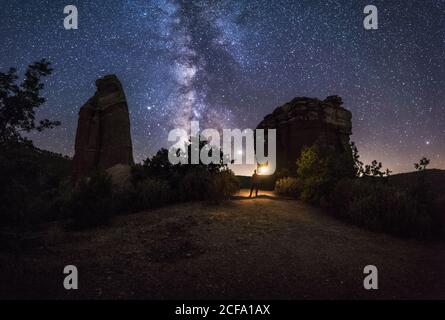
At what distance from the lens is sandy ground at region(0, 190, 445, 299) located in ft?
13.8

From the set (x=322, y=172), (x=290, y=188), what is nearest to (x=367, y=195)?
(x=322, y=172)

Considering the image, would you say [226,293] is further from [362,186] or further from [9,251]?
[362,186]

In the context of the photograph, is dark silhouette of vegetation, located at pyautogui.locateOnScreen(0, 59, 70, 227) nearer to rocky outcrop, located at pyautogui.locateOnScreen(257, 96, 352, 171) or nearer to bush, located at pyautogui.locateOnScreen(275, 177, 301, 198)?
bush, located at pyautogui.locateOnScreen(275, 177, 301, 198)

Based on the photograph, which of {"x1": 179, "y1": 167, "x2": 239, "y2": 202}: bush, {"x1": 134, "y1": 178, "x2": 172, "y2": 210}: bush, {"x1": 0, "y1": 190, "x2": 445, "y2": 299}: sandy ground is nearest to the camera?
{"x1": 0, "y1": 190, "x2": 445, "y2": 299}: sandy ground

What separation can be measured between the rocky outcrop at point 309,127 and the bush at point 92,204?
49.2ft

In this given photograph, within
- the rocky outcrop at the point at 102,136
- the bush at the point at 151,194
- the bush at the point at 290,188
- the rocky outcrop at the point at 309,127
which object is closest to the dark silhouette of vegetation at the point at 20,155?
the bush at the point at 151,194

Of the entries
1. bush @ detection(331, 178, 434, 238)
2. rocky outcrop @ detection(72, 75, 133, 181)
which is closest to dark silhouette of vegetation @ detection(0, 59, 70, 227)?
bush @ detection(331, 178, 434, 238)

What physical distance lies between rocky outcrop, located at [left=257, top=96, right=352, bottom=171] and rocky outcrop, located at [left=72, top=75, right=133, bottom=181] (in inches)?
647

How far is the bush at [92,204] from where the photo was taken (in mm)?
8164

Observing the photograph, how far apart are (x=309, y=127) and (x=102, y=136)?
21.4 m

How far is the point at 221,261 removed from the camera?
5.34 meters

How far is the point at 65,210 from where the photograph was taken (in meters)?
9.70
